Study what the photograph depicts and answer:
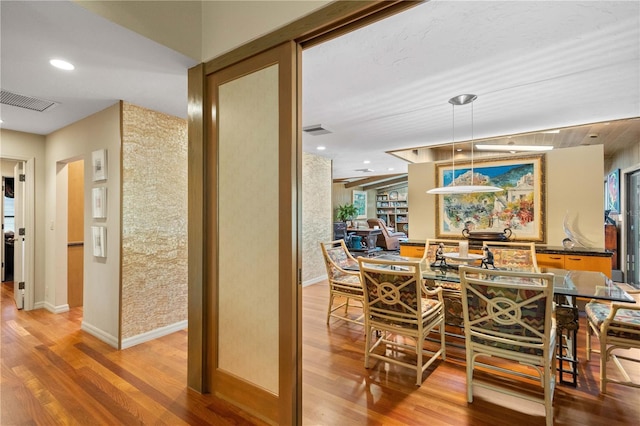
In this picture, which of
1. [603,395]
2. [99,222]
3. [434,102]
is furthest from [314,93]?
[603,395]

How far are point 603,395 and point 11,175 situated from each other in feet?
29.9

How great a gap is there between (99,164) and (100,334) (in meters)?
1.80

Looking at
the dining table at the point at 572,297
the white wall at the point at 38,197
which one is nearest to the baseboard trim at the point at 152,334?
the white wall at the point at 38,197

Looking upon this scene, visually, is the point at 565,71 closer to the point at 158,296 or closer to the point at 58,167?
the point at 158,296

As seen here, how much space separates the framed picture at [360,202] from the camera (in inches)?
558

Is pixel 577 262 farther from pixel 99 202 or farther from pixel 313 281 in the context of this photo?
pixel 99 202

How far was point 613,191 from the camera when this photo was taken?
6.54m

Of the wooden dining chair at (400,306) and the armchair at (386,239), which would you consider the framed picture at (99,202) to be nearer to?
the wooden dining chair at (400,306)

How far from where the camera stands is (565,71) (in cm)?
255

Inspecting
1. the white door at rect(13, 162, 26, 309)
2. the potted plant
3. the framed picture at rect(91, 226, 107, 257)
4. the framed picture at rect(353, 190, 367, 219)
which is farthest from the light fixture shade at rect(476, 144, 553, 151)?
the framed picture at rect(353, 190, 367, 219)

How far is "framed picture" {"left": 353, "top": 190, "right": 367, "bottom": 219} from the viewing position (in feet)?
46.5

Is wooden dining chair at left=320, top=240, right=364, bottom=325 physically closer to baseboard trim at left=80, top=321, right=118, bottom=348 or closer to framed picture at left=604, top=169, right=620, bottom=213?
baseboard trim at left=80, top=321, right=118, bottom=348

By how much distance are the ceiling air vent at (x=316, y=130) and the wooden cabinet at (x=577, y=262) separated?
3.47 meters

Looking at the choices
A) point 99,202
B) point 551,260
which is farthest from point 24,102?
point 551,260
